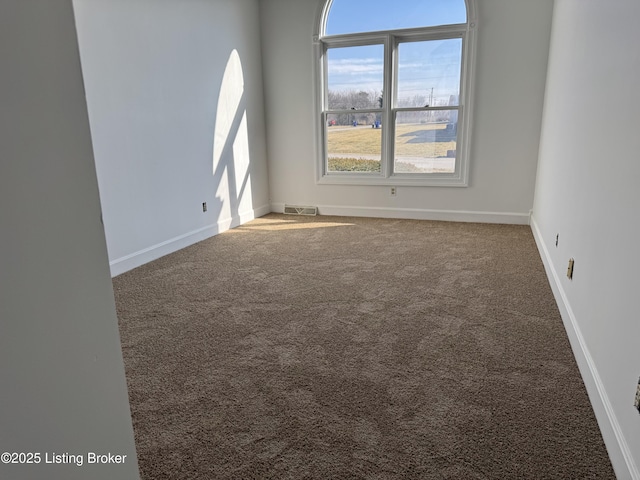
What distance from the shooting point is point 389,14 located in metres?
4.87

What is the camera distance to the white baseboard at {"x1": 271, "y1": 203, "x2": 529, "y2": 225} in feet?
16.0

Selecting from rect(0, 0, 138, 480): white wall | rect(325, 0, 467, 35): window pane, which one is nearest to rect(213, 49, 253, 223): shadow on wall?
rect(325, 0, 467, 35): window pane

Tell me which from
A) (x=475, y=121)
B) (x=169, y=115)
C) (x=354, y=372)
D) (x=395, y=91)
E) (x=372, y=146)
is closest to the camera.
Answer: (x=354, y=372)

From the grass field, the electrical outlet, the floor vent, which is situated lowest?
the floor vent

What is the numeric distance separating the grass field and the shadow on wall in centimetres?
111

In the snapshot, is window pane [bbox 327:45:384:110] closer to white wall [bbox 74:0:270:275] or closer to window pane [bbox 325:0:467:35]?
window pane [bbox 325:0:467:35]

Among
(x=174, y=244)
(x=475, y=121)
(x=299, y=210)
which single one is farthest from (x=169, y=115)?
(x=475, y=121)

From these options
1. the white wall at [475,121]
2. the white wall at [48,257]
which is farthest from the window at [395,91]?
the white wall at [48,257]

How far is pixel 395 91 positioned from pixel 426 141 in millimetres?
684

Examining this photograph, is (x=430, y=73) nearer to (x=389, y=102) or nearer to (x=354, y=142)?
(x=389, y=102)

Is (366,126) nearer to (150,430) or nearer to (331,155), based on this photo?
(331,155)

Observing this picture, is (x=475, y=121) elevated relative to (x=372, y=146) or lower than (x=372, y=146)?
elevated

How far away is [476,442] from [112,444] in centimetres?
121

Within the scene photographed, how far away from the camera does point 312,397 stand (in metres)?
1.81
